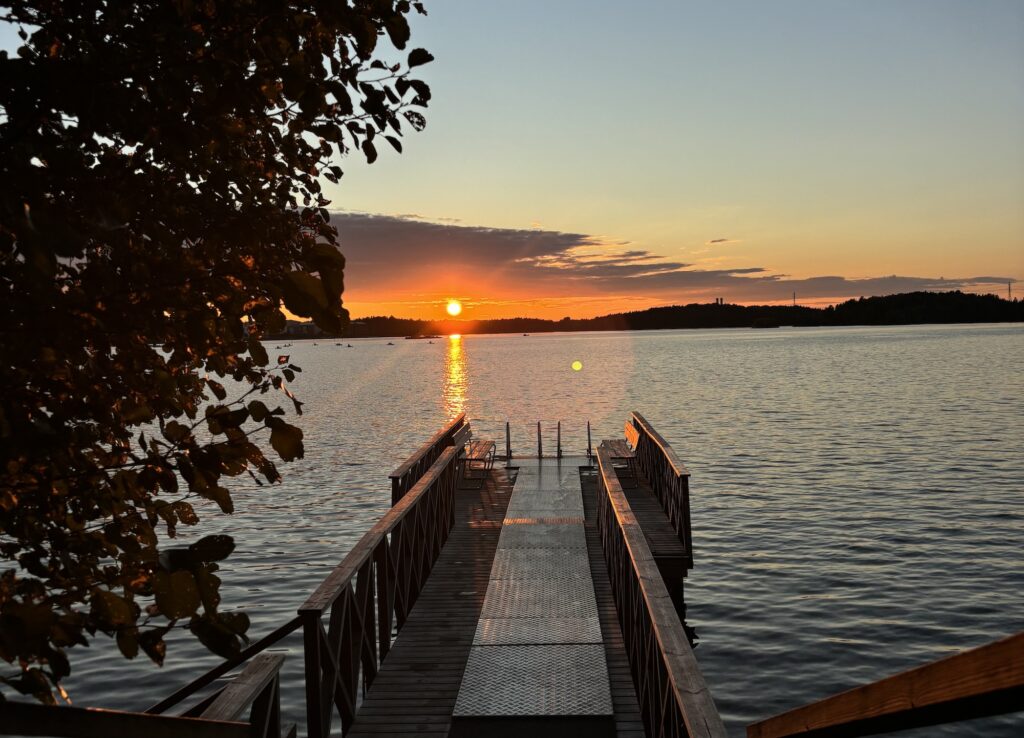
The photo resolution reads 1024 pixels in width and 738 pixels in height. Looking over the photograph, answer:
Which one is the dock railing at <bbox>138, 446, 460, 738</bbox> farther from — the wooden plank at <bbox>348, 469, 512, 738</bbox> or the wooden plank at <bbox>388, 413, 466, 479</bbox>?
the wooden plank at <bbox>388, 413, 466, 479</bbox>

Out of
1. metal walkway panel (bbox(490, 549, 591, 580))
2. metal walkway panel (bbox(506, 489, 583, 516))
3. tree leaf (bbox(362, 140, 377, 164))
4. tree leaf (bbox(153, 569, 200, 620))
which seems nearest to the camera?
tree leaf (bbox(153, 569, 200, 620))

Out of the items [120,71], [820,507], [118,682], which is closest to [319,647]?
[120,71]

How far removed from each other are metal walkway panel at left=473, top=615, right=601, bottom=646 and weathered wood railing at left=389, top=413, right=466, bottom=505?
13.3 ft

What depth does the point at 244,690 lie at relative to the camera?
12.8ft

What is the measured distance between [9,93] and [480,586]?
10.5m

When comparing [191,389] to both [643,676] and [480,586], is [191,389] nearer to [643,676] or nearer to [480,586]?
[643,676]

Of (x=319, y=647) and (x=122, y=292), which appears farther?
(x=319, y=647)

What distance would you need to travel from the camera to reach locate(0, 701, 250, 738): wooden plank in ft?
6.70

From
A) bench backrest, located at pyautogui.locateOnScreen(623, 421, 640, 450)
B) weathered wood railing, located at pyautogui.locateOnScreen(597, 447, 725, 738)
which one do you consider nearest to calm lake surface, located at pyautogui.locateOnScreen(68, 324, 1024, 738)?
bench backrest, located at pyautogui.locateOnScreen(623, 421, 640, 450)

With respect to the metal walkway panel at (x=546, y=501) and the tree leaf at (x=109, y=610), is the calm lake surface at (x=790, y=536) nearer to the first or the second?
the metal walkway panel at (x=546, y=501)

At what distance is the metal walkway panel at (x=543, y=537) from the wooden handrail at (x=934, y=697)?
10.1m

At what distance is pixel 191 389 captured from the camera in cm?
334

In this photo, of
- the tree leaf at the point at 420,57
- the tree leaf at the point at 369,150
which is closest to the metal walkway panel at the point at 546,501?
the tree leaf at the point at 369,150

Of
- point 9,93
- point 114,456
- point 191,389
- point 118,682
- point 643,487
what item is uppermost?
point 9,93
